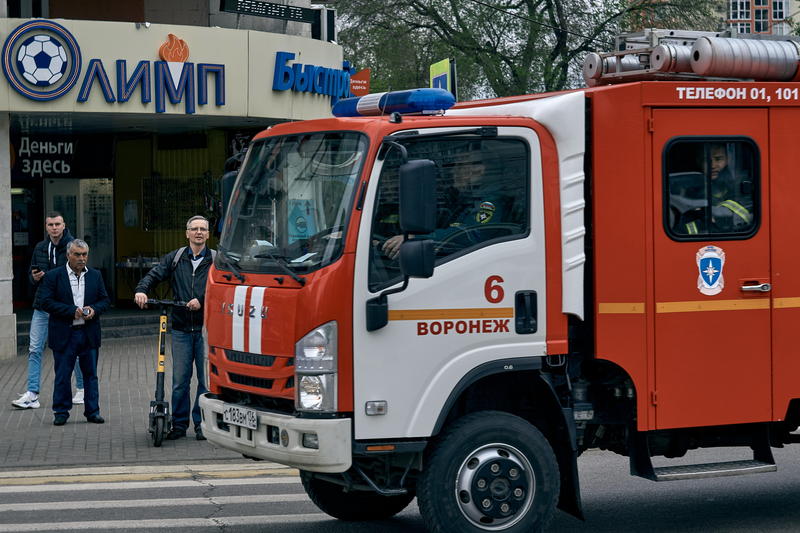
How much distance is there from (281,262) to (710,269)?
2477 mm

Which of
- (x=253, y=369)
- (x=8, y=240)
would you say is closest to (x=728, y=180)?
(x=253, y=369)

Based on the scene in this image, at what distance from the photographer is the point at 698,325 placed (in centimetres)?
708

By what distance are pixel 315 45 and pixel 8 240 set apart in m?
6.18

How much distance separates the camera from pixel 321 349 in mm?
6402

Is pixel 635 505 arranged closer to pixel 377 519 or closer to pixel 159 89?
pixel 377 519

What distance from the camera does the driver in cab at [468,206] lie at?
6.70 meters

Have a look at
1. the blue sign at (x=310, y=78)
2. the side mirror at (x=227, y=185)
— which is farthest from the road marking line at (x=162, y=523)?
the blue sign at (x=310, y=78)

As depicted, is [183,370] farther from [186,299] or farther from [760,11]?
[760,11]

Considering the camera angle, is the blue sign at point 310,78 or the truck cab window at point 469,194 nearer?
the truck cab window at point 469,194

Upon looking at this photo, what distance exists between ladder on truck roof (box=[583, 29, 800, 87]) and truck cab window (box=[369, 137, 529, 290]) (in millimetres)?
1126

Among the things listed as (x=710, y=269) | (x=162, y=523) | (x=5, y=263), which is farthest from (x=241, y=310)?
(x=5, y=263)

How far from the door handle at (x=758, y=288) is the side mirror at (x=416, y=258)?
2005mm

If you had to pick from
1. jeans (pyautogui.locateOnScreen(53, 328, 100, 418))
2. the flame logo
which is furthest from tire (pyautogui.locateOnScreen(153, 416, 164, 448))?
the flame logo

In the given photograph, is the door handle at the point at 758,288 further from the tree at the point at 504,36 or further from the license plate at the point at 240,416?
the tree at the point at 504,36
